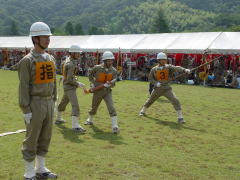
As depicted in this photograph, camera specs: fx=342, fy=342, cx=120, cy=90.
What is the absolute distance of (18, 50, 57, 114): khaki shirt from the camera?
193 inches

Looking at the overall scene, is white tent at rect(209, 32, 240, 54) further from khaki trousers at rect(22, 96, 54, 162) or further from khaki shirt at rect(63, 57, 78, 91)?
khaki trousers at rect(22, 96, 54, 162)

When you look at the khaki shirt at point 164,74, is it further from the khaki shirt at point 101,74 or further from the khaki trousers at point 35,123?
the khaki trousers at point 35,123

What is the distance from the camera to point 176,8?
14475 cm

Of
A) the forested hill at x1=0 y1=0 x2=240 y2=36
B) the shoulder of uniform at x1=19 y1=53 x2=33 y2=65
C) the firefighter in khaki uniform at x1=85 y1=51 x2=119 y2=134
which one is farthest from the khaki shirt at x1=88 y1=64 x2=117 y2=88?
the forested hill at x1=0 y1=0 x2=240 y2=36

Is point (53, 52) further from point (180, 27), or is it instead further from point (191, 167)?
point (180, 27)

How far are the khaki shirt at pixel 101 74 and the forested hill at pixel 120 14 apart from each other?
3960 inches

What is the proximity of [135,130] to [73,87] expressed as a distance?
196 cm

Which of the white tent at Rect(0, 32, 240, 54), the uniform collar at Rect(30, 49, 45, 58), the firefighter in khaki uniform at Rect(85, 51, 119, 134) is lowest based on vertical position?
the firefighter in khaki uniform at Rect(85, 51, 119, 134)

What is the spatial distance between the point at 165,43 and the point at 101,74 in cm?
1629

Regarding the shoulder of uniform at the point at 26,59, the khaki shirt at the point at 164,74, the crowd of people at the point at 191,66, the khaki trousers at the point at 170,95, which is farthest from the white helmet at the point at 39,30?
the crowd of people at the point at 191,66

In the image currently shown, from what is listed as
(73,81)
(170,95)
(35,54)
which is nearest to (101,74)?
(73,81)

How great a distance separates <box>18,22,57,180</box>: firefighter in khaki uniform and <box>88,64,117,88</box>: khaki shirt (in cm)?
364

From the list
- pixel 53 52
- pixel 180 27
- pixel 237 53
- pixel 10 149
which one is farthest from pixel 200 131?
pixel 180 27

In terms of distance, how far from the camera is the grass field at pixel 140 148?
571 centimetres
